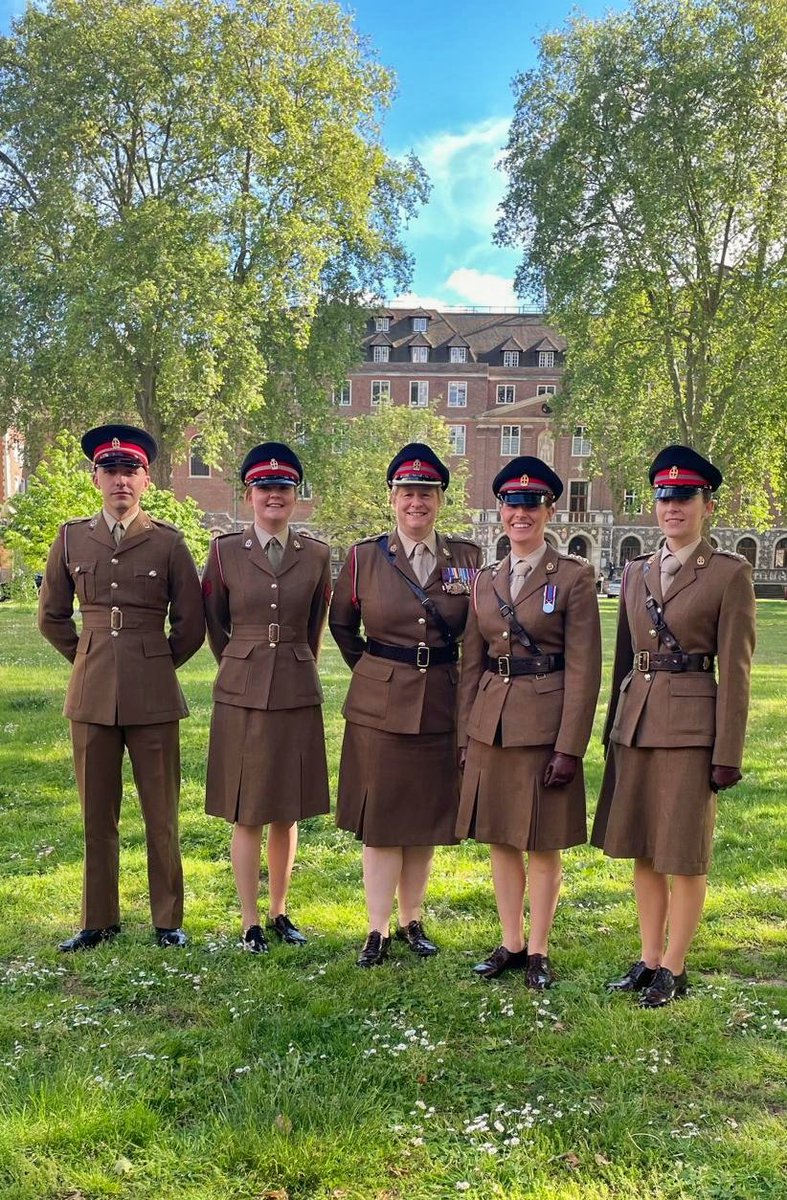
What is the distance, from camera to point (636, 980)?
4562 mm

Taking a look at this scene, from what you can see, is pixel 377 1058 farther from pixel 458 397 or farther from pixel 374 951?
pixel 458 397

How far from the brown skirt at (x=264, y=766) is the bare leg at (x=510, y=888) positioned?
1.04 m

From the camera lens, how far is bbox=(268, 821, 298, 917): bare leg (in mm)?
5152

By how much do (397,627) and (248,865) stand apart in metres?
1.56

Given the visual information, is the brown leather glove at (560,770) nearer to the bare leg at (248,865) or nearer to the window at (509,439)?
the bare leg at (248,865)

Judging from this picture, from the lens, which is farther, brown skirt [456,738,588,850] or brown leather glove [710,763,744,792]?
brown skirt [456,738,588,850]

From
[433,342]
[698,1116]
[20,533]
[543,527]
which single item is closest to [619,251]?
[20,533]

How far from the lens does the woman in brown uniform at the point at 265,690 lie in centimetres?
495

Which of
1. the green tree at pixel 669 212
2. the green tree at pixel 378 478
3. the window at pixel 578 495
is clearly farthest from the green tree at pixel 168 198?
the window at pixel 578 495

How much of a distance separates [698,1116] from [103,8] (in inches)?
1163

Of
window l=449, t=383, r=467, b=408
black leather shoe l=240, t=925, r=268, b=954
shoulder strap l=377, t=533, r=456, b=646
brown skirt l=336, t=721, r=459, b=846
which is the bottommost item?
black leather shoe l=240, t=925, r=268, b=954

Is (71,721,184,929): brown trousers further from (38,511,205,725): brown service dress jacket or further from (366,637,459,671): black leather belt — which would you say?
(366,637,459,671): black leather belt

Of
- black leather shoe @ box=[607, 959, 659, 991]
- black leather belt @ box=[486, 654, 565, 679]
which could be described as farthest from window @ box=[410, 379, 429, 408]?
black leather shoe @ box=[607, 959, 659, 991]

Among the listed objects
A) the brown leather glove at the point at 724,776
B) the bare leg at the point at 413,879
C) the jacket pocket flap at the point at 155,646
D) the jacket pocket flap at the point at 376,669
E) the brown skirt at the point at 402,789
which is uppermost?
the jacket pocket flap at the point at 155,646
